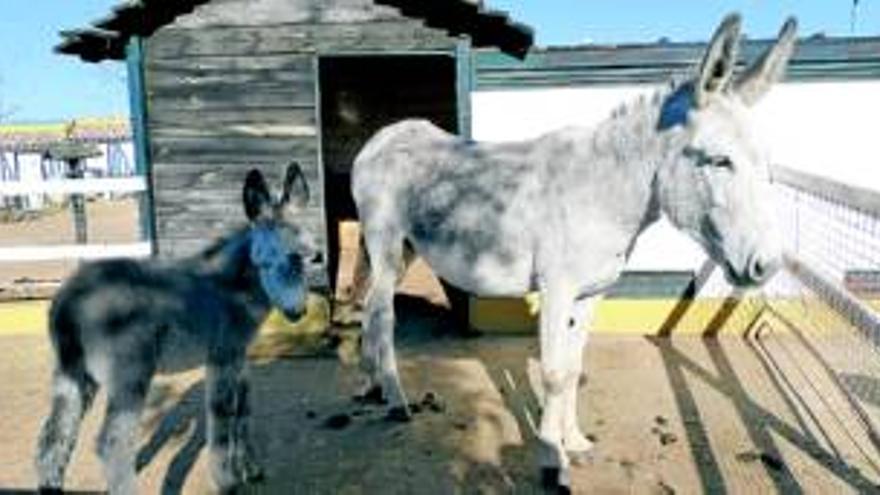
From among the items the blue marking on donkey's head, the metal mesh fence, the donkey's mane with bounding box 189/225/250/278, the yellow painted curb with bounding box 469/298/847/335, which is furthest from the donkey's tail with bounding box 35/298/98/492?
the yellow painted curb with bounding box 469/298/847/335

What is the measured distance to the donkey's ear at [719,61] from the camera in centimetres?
532

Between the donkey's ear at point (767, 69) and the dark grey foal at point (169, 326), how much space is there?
2575 millimetres

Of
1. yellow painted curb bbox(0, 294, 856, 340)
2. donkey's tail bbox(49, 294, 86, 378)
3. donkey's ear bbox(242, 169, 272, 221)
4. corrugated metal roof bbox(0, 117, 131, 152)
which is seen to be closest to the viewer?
donkey's tail bbox(49, 294, 86, 378)

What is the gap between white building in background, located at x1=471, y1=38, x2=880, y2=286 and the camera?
9.89m

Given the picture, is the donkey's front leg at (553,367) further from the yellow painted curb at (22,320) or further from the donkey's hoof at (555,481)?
the yellow painted curb at (22,320)

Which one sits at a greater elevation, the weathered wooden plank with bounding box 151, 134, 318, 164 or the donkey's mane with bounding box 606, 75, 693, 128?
the donkey's mane with bounding box 606, 75, 693, 128

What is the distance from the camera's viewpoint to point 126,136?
135ft

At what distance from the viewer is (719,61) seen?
215 inches

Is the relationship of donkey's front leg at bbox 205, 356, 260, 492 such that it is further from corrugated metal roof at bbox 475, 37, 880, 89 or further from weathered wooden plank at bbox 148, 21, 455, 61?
corrugated metal roof at bbox 475, 37, 880, 89

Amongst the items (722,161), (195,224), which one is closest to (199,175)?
(195,224)

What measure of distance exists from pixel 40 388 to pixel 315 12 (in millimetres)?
4381

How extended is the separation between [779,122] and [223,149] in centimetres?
560

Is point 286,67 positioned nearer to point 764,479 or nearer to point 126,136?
point 764,479

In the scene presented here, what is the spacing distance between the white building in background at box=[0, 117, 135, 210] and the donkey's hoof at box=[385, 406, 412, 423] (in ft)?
84.1
